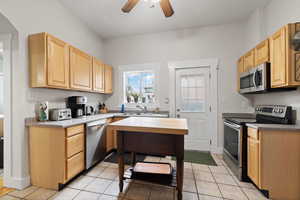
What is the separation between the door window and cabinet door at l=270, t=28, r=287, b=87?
1464 millimetres

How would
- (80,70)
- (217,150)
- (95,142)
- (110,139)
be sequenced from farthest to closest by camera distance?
(217,150)
(110,139)
(80,70)
(95,142)

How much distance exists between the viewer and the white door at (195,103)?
3.27 metres

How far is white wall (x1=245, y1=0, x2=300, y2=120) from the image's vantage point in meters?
1.89

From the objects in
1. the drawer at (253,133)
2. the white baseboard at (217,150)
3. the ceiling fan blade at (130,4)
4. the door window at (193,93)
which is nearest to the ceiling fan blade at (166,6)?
the ceiling fan blade at (130,4)

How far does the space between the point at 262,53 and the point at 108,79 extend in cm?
323

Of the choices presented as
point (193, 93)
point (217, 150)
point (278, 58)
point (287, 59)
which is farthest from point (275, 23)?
point (217, 150)

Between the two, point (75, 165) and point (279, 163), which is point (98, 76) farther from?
point (279, 163)

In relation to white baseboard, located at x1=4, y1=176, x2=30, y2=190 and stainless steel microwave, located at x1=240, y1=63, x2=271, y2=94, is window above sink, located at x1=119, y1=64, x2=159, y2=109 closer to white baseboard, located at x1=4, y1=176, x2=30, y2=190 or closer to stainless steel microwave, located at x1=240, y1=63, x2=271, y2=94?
stainless steel microwave, located at x1=240, y1=63, x2=271, y2=94

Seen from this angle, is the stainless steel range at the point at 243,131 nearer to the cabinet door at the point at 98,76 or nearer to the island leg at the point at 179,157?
the island leg at the point at 179,157

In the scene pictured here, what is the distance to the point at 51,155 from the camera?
72.0 inches

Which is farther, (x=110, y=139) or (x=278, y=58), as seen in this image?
(x=110, y=139)

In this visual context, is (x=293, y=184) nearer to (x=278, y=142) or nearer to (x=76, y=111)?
(x=278, y=142)

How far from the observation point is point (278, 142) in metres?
1.65

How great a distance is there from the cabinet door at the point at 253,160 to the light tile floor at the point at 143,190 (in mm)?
185
